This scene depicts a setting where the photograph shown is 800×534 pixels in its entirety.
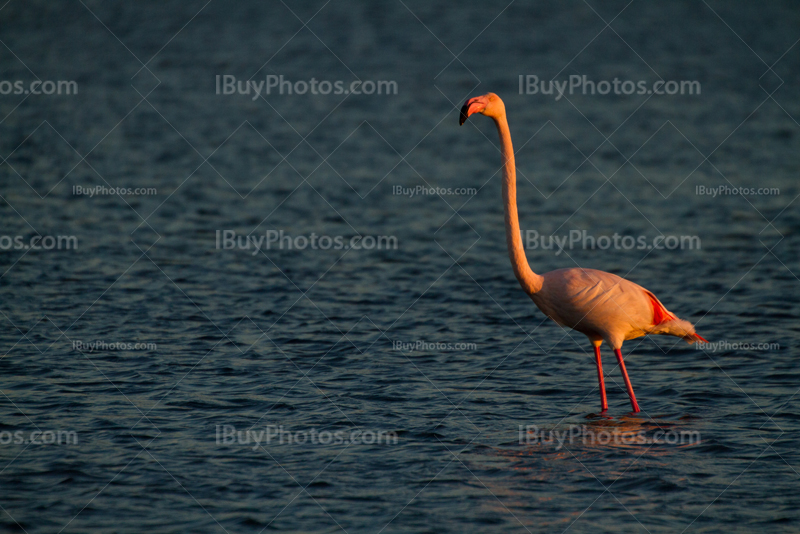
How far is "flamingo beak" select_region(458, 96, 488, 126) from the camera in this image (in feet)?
30.5

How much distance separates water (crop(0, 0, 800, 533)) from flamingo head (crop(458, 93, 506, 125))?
11.2 feet

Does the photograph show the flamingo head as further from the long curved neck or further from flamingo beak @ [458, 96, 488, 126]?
the long curved neck

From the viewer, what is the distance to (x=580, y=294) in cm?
1020

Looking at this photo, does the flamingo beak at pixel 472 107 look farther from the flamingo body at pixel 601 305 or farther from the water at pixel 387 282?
the water at pixel 387 282

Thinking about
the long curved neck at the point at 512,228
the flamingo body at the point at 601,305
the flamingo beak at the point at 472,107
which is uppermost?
the flamingo beak at the point at 472,107

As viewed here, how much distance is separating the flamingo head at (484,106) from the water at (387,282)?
3421 mm

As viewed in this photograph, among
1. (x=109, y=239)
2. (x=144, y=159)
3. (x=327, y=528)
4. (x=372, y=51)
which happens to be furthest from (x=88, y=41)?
(x=327, y=528)

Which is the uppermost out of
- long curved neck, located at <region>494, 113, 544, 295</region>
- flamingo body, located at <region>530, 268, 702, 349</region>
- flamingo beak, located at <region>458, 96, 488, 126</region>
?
flamingo beak, located at <region>458, 96, 488, 126</region>

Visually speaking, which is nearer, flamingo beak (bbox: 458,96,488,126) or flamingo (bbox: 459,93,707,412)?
flamingo beak (bbox: 458,96,488,126)

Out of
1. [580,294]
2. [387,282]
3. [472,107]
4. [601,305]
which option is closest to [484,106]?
[472,107]

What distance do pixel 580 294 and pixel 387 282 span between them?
5.61 metres

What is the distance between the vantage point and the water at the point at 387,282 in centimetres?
858

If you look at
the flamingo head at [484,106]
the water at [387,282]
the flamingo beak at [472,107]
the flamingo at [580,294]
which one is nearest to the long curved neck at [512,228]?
the flamingo at [580,294]

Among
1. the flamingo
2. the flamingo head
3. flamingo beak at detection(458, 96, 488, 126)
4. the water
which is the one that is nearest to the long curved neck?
the flamingo
